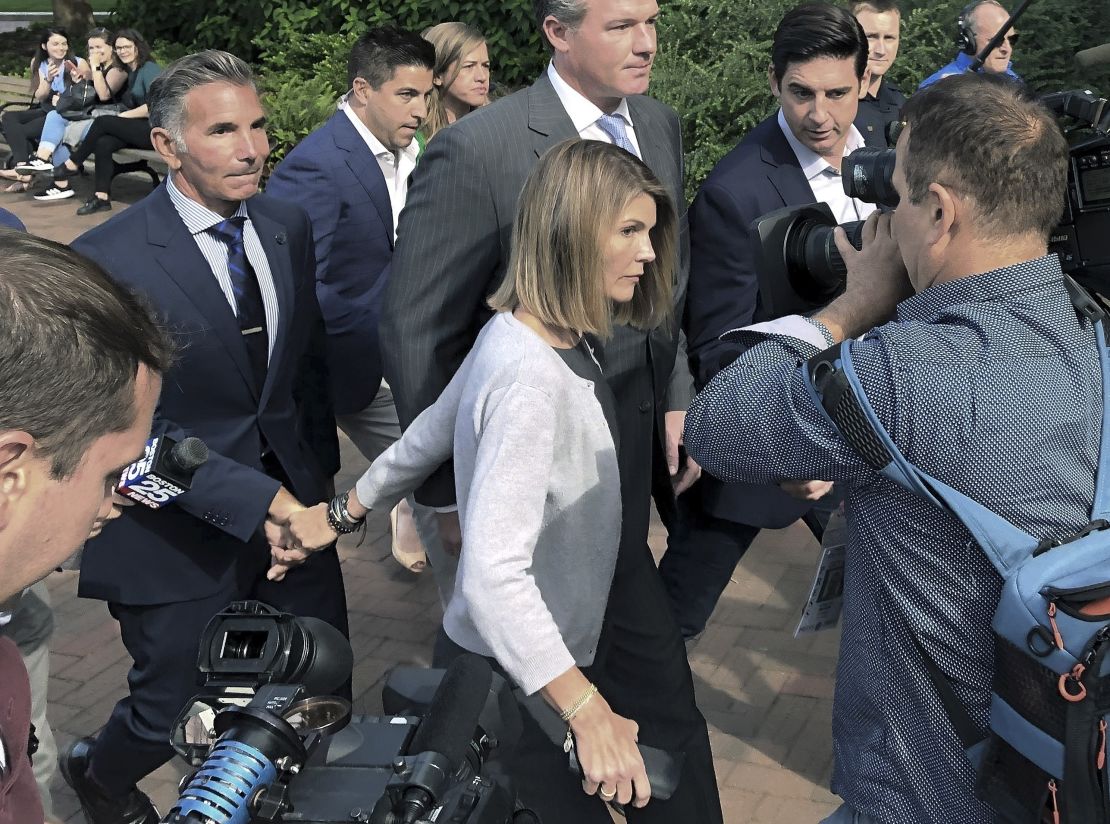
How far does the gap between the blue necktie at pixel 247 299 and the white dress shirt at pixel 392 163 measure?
1694 millimetres

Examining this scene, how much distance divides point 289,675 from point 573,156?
1504mm

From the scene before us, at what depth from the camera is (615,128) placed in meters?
3.79

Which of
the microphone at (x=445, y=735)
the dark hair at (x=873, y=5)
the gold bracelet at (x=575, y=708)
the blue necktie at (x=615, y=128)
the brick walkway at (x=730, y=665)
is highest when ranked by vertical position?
the microphone at (x=445, y=735)

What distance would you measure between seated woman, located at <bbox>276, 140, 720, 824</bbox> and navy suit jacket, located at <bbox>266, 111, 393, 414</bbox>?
1852 millimetres

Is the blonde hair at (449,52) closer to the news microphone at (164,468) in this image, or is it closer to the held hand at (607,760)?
the news microphone at (164,468)

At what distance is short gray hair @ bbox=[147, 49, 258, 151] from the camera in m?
3.65

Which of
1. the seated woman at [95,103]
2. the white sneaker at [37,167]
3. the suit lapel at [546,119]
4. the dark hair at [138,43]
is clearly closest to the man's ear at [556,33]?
the suit lapel at [546,119]

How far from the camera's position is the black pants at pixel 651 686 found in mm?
3104

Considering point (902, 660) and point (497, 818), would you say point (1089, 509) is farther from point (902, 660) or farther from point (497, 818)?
point (497, 818)

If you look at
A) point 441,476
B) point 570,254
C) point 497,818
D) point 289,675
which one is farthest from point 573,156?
point 497,818

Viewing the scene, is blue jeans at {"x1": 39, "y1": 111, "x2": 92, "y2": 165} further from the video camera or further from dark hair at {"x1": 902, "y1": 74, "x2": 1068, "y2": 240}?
dark hair at {"x1": 902, "y1": 74, "x2": 1068, "y2": 240}

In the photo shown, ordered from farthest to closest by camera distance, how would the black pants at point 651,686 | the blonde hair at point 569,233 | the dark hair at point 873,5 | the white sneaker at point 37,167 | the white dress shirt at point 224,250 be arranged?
the white sneaker at point 37,167 → the dark hair at point 873,5 → the white dress shirt at point 224,250 → the black pants at point 651,686 → the blonde hair at point 569,233

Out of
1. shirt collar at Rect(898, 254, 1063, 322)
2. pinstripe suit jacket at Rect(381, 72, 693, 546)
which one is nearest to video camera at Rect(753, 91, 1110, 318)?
shirt collar at Rect(898, 254, 1063, 322)

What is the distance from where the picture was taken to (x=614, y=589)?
10.4ft
